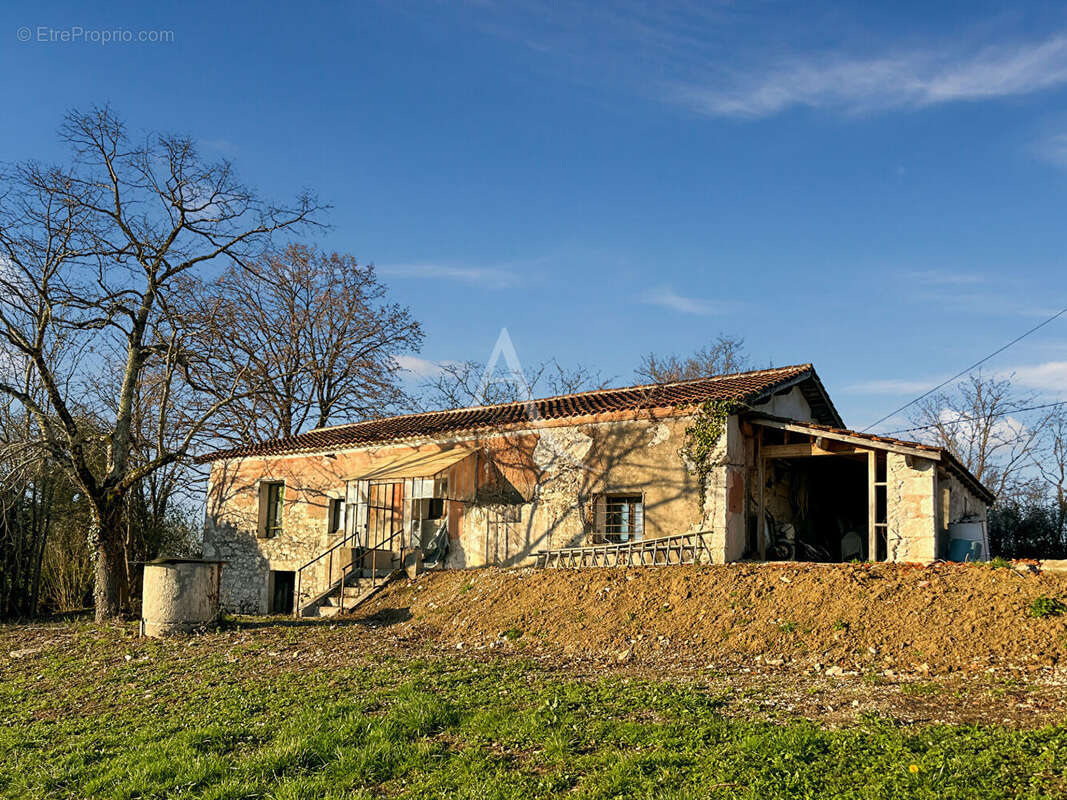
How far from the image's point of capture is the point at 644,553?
14.6 metres

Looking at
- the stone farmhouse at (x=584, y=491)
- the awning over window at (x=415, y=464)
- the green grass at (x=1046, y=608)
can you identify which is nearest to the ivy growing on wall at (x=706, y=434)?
the stone farmhouse at (x=584, y=491)

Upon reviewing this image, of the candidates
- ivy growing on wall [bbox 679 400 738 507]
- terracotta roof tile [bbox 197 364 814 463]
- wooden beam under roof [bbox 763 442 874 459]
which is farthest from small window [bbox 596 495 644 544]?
wooden beam under roof [bbox 763 442 874 459]

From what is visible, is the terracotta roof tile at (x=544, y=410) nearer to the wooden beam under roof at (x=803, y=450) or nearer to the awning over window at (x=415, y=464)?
the awning over window at (x=415, y=464)

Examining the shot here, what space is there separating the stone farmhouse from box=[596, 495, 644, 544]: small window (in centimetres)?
3

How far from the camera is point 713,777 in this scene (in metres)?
5.71

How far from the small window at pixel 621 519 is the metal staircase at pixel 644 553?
54 cm

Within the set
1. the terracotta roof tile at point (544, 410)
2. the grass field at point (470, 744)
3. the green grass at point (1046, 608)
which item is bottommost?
the grass field at point (470, 744)

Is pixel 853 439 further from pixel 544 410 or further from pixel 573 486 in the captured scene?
pixel 544 410

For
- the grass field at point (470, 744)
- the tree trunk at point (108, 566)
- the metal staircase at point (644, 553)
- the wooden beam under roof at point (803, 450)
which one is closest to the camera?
the grass field at point (470, 744)

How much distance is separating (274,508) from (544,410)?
806cm

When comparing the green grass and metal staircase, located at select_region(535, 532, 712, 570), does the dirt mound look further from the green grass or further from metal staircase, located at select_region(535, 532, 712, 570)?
metal staircase, located at select_region(535, 532, 712, 570)

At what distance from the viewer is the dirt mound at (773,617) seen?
9047 millimetres

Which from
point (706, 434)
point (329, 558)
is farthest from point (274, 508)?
point (706, 434)

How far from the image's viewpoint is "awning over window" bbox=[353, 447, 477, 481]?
54.2 feet
